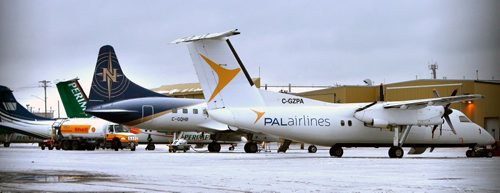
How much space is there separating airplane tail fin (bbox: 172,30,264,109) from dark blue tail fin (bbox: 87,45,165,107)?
18785mm

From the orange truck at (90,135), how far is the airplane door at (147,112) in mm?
11065

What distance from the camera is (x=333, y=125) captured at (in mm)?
39031

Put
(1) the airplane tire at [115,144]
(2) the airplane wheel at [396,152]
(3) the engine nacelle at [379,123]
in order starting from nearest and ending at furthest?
(2) the airplane wheel at [396,152]
(3) the engine nacelle at [379,123]
(1) the airplane tire at [115,144]

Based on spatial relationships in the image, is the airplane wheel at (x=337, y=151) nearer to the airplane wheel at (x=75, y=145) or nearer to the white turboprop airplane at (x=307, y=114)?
the white turboprop airplane at (x=307, y=114)

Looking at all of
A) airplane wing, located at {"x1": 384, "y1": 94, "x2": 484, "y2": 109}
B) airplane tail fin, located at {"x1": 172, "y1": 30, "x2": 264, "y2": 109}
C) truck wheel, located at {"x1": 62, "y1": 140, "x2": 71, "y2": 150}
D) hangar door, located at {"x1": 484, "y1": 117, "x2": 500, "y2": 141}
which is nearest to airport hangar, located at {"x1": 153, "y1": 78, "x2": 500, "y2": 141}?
hangar door, located at {"x1": 484, "y1": 117, "x2": 500, "y2": 141}

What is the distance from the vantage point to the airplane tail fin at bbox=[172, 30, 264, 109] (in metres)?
37.4

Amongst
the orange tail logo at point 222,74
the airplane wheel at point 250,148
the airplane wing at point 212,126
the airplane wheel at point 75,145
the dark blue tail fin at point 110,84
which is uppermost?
the dark blue tail fin at point 110,84

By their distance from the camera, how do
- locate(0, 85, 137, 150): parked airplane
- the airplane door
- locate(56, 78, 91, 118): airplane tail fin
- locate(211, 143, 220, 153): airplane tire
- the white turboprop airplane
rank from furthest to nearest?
locate(56, 78, 91, 118): airplane tail fin < locate(0, 85, 137, 150): parked airplane < locate(211, 143, 220, 153): airplane tire < the airplane door < the white turboprop airplane

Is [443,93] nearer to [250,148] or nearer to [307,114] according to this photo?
[250,148]

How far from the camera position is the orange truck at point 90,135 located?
64.9m

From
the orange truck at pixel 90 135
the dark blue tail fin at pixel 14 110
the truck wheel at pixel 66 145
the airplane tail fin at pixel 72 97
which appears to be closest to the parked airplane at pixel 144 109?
the orange truck at pixel 90 135

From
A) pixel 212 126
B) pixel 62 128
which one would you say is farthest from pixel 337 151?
pixel 62 128

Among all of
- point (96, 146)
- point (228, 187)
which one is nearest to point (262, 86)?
point (96, 146)

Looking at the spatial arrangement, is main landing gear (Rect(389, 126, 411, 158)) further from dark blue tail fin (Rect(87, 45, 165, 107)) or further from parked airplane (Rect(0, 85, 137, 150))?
parked airplane (Rect(0, 85, 137, 150))
